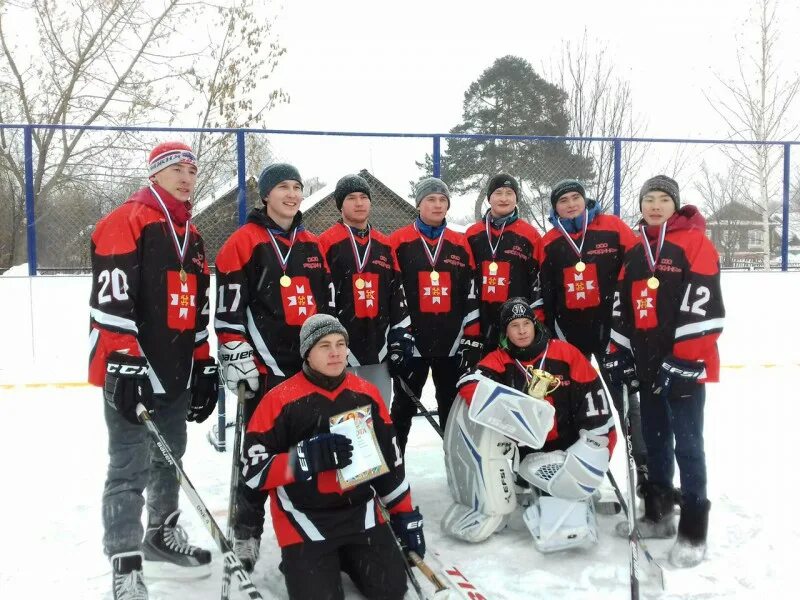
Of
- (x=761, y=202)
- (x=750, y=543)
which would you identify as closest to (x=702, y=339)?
(x=750, y=543)

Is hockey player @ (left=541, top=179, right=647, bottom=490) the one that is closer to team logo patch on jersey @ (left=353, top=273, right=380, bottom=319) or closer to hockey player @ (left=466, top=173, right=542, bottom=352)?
hockey player @ (left=466, top=173, right=542, bottom=352)

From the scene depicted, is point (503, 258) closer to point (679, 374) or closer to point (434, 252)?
point (434, 252)

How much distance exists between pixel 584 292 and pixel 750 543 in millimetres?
1520

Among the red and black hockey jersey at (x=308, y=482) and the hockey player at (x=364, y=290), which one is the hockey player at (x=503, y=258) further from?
the red and black hockey jersey at (x=308, y=482)

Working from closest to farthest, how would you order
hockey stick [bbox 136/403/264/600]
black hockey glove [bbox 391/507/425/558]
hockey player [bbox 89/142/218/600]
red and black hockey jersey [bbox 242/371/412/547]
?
1. hockey stick [bbox 136/403/264/600]
2. hockey player [bbox 89/142/218/600]
3. red and black hockey jersey [bbox 242/371/412/547]
4. black hockey glove [bbox 391/507/425/558]

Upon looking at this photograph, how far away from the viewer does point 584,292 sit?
12.1ft

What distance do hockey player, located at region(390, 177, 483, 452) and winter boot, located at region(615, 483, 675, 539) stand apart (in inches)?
48.6

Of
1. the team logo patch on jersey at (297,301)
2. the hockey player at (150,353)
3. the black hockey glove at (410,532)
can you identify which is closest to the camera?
the hockey player at (150,353)

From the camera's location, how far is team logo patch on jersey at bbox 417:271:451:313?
3885mm

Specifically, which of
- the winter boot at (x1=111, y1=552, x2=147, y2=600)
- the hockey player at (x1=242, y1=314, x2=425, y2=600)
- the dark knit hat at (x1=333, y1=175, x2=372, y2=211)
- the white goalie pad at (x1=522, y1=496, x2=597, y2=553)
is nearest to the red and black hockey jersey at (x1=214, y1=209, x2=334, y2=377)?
the hockey player at (x1=242, y1=314, x2=425, y2=600)

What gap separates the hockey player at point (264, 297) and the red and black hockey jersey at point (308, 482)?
0.34 m

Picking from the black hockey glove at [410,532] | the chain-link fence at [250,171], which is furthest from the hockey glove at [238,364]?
the chain-link fence at [250,171]

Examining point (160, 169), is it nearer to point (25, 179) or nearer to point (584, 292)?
point (584, 292)

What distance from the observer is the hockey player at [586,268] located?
368 cm
